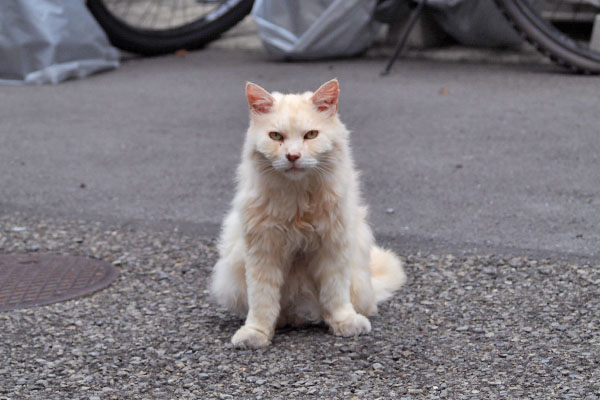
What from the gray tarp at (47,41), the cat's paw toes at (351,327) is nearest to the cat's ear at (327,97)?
the cat's paw toes at (351,327)

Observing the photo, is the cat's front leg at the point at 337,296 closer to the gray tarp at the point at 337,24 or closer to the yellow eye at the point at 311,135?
the yellow eye at the point at 311,135

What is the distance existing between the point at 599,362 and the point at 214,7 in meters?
8.67

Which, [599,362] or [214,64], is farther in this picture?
[214,64]

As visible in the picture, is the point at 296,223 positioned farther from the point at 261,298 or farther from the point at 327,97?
the point at 327,97

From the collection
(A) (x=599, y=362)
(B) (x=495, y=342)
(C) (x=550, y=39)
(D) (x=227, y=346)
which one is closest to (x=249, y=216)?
(D) (x=227, y=346)

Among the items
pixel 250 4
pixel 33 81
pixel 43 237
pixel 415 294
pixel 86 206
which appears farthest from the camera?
pixel 250 4

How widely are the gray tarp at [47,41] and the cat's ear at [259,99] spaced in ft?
19.5

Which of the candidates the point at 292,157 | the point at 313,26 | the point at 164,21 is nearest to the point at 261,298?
the point at 292,157

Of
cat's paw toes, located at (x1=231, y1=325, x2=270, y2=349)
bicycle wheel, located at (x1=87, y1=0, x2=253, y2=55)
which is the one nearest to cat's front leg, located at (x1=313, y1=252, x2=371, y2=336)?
cat's paw toes, located at (x1=231, y1=325, x2=270, y2=349)

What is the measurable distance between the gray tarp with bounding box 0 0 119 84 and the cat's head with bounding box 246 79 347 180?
5985 mm

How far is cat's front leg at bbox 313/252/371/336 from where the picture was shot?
11.4 ft

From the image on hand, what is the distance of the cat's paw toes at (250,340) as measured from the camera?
11.2 feet

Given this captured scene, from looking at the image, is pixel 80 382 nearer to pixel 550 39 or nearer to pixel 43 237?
pixel 43 237

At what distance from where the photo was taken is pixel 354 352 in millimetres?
3375
